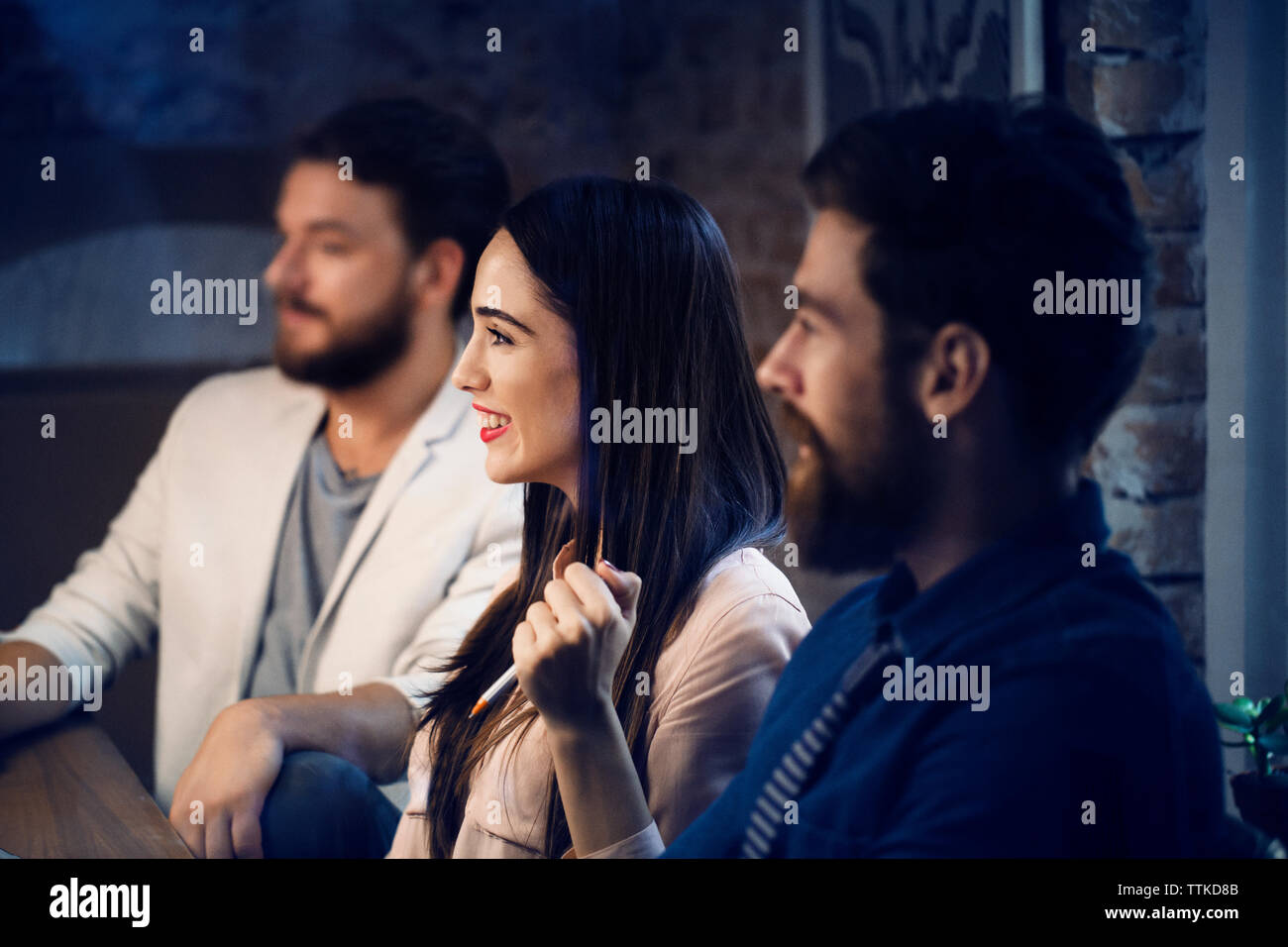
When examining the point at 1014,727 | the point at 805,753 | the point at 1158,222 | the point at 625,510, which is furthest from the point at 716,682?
the point at 1158,222

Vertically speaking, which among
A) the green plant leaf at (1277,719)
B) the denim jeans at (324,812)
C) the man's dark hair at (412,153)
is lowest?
the denim jeans at (324,812)

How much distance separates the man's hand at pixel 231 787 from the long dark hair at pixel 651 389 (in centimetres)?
33

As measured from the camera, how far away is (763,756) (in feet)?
4.56

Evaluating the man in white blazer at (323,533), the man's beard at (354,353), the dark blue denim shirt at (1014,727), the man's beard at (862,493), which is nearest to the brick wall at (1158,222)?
the dark blue denim shirt at (1014,727)

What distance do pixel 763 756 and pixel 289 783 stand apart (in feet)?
2.36

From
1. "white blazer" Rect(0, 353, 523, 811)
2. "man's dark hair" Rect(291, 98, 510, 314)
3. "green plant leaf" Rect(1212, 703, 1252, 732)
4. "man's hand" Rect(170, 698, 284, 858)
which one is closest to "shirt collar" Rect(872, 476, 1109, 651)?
"green plant leaf" Rect(1212, 703, 1252, 732)

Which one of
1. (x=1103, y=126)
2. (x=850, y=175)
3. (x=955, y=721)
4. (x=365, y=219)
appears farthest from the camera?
(x=365, y=219)

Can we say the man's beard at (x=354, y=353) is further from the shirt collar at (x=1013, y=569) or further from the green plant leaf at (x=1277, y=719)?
the green plant leaf at (x=1277, y=719)

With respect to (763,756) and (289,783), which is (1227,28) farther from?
(289,783)

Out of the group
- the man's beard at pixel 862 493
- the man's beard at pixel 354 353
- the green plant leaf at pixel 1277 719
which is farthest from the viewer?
the man's beard at pixel 354 353

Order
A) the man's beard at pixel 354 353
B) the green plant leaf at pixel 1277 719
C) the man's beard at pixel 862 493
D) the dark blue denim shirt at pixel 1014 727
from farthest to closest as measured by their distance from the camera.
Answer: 1. the man's beard at pixel 354 353
2. the green plant leaf at pixel 1277 719
3. the man's beard at pixel 862 493
4. the dark blue denim shirt at pixel 1014 727

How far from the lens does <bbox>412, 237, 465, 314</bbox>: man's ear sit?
1.61 metres

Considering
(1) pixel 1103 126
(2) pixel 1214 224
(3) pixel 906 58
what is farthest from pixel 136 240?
(2) pixel 1214 224

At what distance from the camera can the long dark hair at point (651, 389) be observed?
4.73 feet
